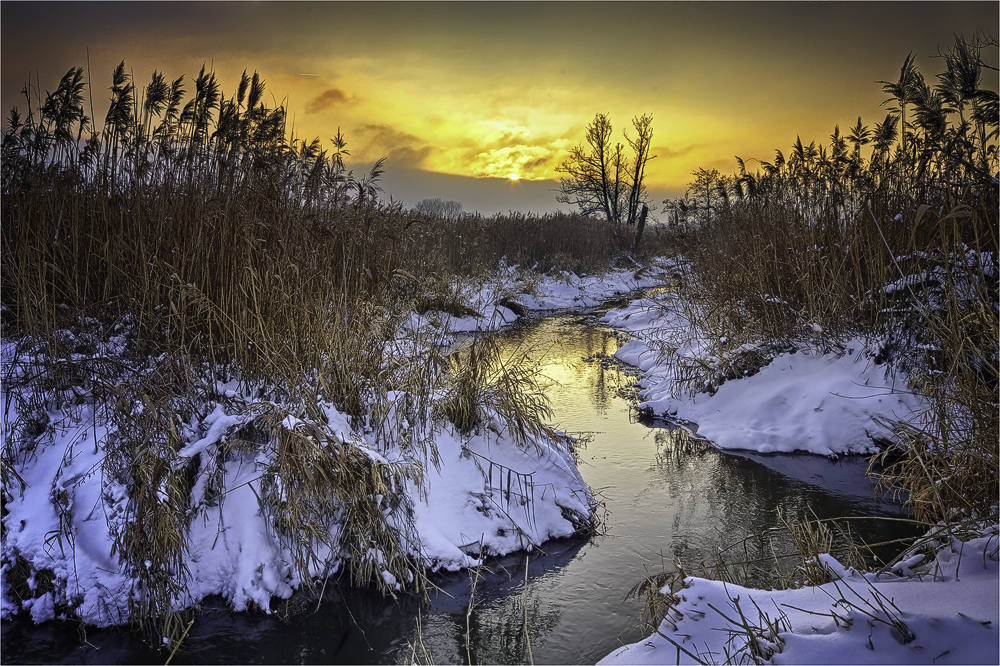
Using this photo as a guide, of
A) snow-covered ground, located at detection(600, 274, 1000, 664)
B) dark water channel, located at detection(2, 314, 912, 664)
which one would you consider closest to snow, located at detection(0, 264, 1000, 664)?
snow-covered ground, located at detection(600, 274, 1000, 664)

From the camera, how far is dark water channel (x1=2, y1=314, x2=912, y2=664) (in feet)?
8.89

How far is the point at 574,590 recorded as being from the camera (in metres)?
3.16

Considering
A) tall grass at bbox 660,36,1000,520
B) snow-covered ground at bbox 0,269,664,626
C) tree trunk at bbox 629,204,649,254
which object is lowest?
snow-covered ground at bbox 0,269,664,626

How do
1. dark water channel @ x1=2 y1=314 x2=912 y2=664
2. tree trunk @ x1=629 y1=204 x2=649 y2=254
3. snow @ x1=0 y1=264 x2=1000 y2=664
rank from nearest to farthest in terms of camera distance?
snow @ x1=0 y1=264 x2=1000 y2=664
dark water channel @ x1=2 y1=314 x2=912 y2=664
tree trunk @ x1=629 y1=204 x2=649 y2=254

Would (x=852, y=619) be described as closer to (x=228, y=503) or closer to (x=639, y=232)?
(x=228, y=503)

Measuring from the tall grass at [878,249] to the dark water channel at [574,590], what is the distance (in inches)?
29.3

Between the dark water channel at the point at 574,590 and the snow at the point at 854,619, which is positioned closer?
the snow at the point at 854,619

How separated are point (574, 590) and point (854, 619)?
63.2 inches

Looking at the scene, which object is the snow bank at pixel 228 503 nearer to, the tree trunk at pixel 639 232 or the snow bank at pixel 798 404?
the snow bank at pixel 798 404

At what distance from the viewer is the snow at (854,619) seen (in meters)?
1.63

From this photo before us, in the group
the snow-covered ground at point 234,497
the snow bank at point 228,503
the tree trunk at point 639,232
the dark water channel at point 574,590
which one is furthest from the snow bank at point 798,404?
the tree trunk at point 639,232

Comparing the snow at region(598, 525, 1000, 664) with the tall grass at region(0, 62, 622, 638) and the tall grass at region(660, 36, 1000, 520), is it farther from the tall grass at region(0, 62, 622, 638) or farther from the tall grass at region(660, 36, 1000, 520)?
the tall grass at region(0, 62, 622, 638)

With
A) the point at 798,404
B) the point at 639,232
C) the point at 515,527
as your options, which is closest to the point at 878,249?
the point at 798,404

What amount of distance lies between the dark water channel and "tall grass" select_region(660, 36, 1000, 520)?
2.44 feet
